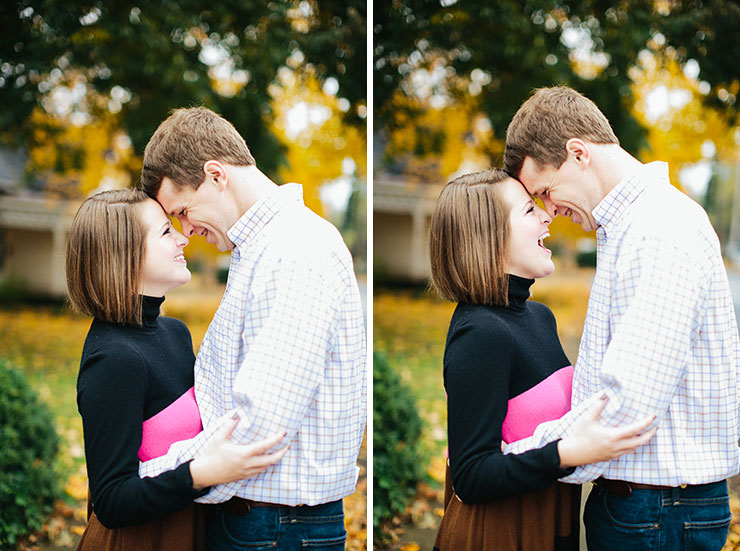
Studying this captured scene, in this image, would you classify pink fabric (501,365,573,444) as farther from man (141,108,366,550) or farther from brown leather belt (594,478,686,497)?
man (141,108,366,550)

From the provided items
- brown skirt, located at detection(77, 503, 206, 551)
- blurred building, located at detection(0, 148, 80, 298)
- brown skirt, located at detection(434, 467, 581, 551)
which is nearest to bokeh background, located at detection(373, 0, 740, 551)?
brown skirt, located at detection(434, 467, 581, 551)

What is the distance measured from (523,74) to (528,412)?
327 cm

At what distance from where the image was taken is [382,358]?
155 inches

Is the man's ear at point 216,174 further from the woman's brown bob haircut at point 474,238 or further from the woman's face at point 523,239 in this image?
the woman's face at point 523,239

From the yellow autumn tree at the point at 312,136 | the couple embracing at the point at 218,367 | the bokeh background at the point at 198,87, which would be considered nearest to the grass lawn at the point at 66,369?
the bokeh background at the point at 198,87

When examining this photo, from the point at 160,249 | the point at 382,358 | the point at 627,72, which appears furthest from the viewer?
the point at 627,72

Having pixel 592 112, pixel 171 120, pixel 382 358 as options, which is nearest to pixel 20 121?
pixel 382 358

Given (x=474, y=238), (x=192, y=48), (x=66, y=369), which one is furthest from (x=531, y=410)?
(x=66, y=369)

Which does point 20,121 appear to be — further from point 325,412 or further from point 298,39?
point 325,412

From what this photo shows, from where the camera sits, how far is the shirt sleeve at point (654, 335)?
1.69m

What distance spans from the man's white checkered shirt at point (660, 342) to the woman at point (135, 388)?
94 cm

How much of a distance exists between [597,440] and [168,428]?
1.25 meters

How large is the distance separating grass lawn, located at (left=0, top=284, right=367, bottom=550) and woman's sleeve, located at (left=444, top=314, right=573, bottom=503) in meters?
2.25

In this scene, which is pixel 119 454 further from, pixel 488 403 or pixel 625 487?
pixel 625 487
